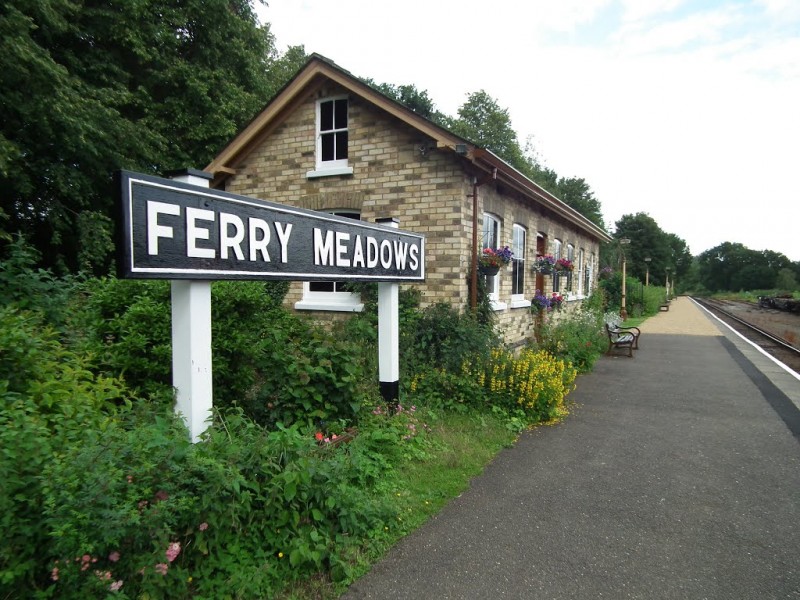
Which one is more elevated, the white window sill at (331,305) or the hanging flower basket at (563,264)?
the hanging flower basket at (563,264)

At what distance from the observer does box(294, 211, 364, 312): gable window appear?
896 cm

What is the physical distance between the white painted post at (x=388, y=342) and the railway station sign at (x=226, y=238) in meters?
0.55

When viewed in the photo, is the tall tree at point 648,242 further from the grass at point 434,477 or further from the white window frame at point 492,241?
the grass at point 434,477

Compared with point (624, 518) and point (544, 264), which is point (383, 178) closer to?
point (544, 264)

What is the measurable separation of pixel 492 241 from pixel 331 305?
3.29m

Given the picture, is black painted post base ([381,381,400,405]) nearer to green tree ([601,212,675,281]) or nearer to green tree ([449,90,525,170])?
green tree ([449,90,525,170])

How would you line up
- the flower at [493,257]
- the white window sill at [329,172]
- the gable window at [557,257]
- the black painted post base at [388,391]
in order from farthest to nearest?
the gable window at [557,257]
the white window sill at [329,172]
the flower at [493,257]
the black painted post base at [388,391]

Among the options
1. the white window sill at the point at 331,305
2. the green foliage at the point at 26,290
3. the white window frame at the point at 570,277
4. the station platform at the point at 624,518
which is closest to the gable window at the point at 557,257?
the white window frame at the point at 570,277

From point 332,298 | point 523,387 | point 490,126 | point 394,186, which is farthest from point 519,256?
point 490,126

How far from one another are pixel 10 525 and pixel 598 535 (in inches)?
137

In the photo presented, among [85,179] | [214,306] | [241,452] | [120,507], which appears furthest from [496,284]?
[85,179]

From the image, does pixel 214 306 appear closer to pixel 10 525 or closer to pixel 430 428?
pixel 430 428

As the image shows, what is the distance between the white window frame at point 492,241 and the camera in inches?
363

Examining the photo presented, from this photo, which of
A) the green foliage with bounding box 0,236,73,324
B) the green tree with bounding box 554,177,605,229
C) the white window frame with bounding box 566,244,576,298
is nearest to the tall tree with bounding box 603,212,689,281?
the green tree with bounding box 554,177,605,229
